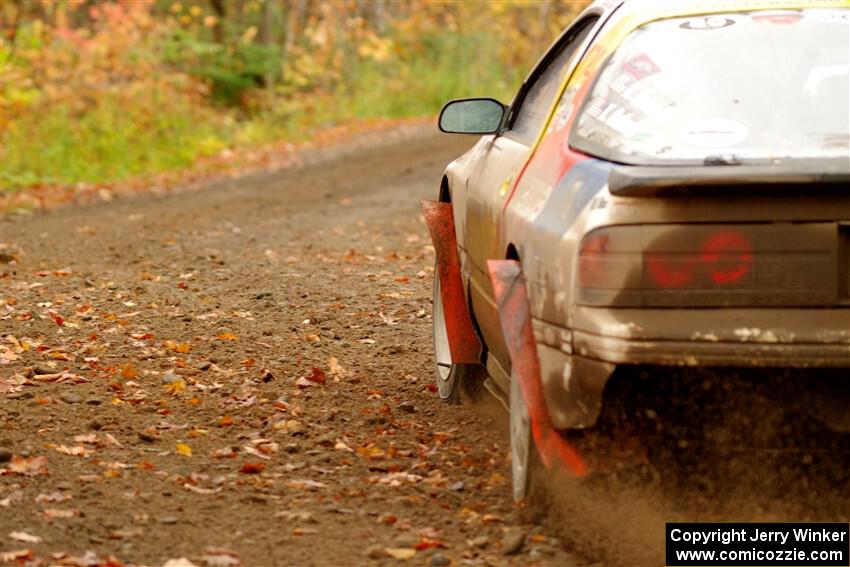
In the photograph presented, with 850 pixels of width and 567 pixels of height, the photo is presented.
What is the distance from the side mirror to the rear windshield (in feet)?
4.06

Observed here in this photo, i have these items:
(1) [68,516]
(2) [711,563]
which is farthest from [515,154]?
(1) [68,516]

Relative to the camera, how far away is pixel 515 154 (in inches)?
217

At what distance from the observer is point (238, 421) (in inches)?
255

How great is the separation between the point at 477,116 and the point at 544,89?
0.38 meters

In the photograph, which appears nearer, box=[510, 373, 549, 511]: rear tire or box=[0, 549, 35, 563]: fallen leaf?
box=[0, 549, 35, 563]: fallen leaf

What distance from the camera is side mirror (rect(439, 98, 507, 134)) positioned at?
Answer: 6.19m

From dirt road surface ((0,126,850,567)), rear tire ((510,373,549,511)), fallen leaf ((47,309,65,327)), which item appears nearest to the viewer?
dirt road surface ((0,126,850,567))

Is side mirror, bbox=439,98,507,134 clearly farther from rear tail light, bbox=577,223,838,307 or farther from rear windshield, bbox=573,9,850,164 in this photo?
rear tail light, bbox=577,223,838,307

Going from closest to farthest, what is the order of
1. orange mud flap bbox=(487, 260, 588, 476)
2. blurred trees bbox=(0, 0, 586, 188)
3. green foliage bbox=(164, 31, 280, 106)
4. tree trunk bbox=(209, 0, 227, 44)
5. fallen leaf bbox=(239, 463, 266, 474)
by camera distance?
orange mud flap bbox=(487, 260, 588, 476), fallen leaf bbox=(239, 463, 266, 474), blurred trees bbox=(0, 0, 586, 188), green foliage bbox=(164, 31, 280, 106), tree trunk bbox=(209, 0, 227, 44)

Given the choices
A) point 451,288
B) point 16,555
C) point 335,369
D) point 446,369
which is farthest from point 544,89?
point 16,555

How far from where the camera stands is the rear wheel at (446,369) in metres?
6.71

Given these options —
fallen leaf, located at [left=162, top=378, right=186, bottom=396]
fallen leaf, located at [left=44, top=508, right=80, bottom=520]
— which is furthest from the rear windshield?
fallen leaf, located at [left=162, top=378, right=186, bottom=396]

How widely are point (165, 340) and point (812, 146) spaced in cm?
473

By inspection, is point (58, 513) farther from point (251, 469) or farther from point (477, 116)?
point (477, 116)
